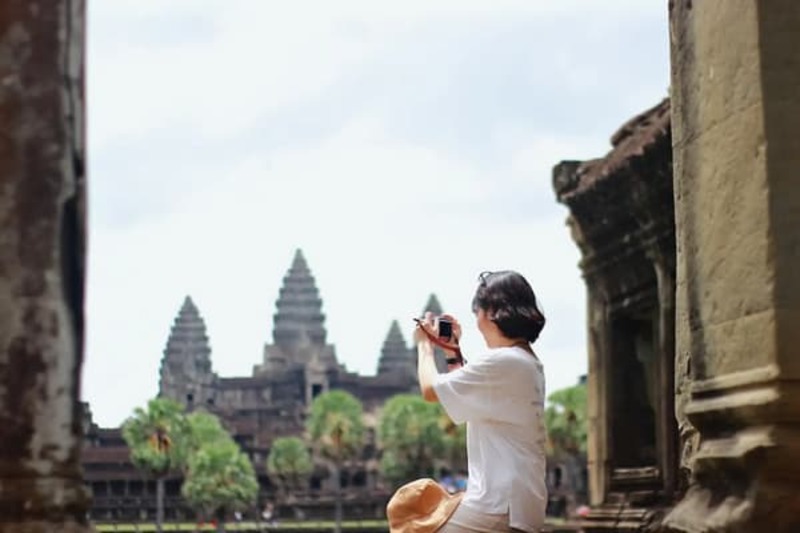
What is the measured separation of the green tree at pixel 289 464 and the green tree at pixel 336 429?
1.40m

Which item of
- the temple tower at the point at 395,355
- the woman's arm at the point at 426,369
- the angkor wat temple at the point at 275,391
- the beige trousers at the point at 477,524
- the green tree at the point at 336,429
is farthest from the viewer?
the temple tower at the point at 395,355

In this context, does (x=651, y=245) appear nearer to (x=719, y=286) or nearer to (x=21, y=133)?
(x=719, y=286)

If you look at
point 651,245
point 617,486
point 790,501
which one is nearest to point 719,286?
point 790,501

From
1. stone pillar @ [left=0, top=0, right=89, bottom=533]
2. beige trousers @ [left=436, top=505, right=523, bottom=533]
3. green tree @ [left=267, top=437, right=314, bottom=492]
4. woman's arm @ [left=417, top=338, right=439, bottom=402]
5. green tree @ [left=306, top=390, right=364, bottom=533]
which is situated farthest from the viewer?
green tree @ [left=306, top=390, right=364, bottom=533]

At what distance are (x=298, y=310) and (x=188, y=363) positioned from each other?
1298cm

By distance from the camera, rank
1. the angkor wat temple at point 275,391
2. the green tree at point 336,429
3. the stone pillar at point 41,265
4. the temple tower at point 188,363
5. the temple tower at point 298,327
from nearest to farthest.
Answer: the stone pillar at point 41,265 → the angkor wat temple at point 275,391 → the green tree at point 336,429 → the temple tower at point 188,363 → the temple tower at point 298,327

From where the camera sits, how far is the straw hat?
4.73 metres

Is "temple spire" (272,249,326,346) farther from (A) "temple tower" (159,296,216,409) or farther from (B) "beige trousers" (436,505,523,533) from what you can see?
(B) "beige trousers" (436,505,523,533)

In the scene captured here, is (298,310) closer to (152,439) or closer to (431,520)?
(152,439)

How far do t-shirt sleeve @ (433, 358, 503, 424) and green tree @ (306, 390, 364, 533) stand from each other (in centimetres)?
7011

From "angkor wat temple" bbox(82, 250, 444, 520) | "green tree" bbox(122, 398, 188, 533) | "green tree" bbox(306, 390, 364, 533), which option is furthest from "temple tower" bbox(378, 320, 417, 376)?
"green tree" bbox(122, 398, 188, 533)

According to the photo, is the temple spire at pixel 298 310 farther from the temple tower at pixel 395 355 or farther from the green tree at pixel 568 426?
the green tree at pixel 568 426

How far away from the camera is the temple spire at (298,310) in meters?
104

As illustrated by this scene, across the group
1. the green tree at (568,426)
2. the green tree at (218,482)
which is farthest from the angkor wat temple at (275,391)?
the green tree at (568,426)
